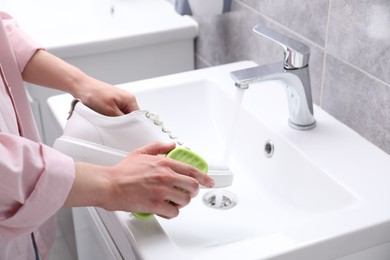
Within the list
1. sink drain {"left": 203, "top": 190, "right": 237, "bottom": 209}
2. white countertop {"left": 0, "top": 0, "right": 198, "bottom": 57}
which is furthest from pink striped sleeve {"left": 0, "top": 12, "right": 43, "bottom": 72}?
sink drain {"left": 203, "top": 190, "right": 237, "bottom": 209}

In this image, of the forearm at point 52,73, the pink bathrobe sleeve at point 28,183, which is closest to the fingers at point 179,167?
the pink bathrobe sleeve at point 28,183

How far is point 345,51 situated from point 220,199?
34cm

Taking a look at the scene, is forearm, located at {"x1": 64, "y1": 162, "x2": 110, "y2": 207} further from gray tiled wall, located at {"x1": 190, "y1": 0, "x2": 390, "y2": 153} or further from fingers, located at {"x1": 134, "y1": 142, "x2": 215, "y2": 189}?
gray tiled wall, located at {"x1": 190, "y1": 0, "x2": 390, "y2": 153}

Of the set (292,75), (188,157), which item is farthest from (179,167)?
(292,75)

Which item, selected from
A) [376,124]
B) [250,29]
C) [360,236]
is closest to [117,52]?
[250,29]

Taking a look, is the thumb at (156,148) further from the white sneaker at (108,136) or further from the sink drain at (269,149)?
the sink drain at (269,149)

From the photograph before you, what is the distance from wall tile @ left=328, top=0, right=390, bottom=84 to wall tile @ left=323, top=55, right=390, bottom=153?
0.07ft

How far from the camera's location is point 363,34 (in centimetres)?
95

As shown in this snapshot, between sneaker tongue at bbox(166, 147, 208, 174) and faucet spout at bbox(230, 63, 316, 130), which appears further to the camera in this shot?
faucet spout at bbox(230, 63, 316, 130)

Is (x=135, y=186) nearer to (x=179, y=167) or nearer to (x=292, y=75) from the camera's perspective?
(x=179, y=167)

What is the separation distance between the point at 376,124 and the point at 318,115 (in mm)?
138

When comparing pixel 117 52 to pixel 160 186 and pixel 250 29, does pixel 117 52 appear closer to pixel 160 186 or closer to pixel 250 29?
pixel 250 29

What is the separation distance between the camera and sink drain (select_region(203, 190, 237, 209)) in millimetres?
1031

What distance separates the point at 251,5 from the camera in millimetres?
1259
